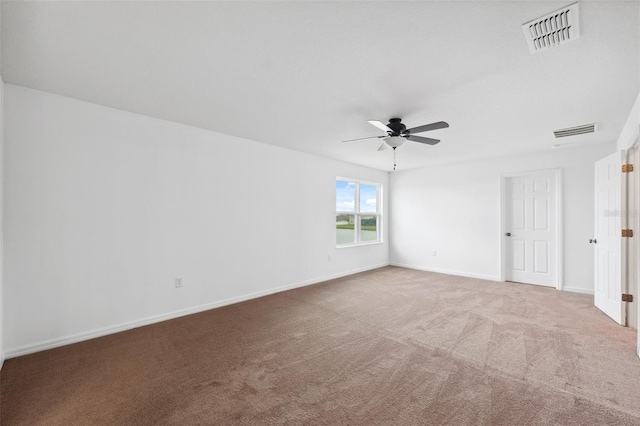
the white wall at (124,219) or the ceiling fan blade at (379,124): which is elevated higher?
the ceiling fan blade at (379,124)

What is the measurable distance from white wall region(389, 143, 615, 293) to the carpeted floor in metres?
1.52

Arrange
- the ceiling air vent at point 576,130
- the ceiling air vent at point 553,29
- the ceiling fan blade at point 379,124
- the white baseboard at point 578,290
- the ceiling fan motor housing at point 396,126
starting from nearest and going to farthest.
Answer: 1. the ceiling air vent at point 553,29
2. the ceiling fan blade at point 379,124
3. the ceiling fan motor housing at point 396,126
4. the ceiling air vent at point 576,130
5. the white baseboard at point 578,290

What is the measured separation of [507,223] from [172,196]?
5.88m

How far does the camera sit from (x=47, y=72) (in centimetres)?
232

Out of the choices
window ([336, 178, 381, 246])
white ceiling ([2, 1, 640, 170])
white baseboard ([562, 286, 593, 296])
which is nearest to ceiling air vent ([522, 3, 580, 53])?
white ceiling ([2, 1, 640, 170])

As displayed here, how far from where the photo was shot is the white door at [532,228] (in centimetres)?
496

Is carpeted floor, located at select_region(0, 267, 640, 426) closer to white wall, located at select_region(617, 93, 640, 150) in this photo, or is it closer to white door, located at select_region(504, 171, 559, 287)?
white door, located at select_region(504, 171, 559, 287)

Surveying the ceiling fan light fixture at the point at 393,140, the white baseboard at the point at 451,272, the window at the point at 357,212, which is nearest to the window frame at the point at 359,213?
the window at the point at 357,212

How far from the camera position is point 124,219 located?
10.2 feet

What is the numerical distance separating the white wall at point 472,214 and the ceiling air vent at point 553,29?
156 inches

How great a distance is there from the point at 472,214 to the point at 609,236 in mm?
2325

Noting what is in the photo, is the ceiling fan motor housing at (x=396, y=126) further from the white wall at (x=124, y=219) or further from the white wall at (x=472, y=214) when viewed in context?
the white wall at (x=472, y=214)

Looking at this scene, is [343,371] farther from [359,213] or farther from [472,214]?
[472,214]

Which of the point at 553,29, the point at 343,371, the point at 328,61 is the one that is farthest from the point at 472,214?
the point at 328,61
